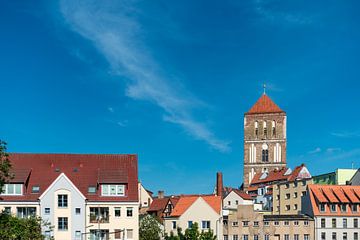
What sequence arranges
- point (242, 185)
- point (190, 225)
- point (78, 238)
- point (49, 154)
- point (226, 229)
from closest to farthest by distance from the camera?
point (78, 238) → point (49, 154) → point (190, 225) → point (226, 229) → point (242, 185)

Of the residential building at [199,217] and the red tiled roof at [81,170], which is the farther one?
the residential building at [199,217]

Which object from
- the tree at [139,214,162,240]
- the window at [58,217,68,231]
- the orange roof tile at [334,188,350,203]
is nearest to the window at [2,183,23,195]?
the window at [58,217,68,231]

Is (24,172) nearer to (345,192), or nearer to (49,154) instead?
(49,154)

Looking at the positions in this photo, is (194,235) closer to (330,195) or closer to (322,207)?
(322,207)

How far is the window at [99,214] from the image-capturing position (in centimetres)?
7594

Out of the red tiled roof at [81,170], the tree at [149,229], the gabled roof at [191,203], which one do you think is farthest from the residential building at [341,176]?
the red tiled roof at [81,170]

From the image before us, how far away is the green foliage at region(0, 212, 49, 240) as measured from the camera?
139 ft

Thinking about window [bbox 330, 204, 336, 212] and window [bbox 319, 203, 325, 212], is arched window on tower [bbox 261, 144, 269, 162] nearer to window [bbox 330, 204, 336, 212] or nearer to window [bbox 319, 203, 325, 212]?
window [bbox 319, 203, 325, 212]

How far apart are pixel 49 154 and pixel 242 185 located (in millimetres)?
102924

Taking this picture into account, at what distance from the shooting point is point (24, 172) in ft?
254

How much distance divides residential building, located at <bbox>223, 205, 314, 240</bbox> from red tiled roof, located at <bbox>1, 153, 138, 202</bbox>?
2626 centimetres

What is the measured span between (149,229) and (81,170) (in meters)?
14.4

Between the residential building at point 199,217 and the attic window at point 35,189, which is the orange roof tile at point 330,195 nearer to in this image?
the residential building at point 199,217

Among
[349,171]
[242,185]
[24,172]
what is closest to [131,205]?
[24,172]
